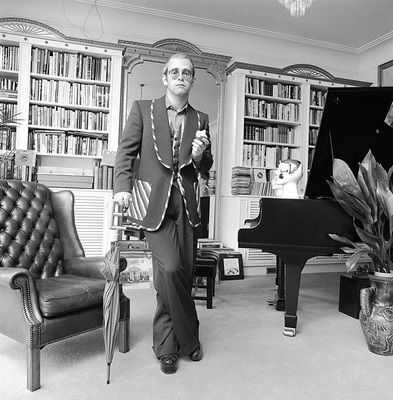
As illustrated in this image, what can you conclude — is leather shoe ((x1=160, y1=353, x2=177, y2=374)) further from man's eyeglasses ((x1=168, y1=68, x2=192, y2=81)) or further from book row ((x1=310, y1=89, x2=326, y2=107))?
book row ((x1=310, y1=89, x2=326, y2=107))

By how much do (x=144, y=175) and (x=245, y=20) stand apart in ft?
12.2

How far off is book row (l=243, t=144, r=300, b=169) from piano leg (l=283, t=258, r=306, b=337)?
2.53 metres

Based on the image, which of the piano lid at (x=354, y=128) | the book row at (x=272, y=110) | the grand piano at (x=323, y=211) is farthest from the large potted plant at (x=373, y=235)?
the book row at (x=272, y=110)

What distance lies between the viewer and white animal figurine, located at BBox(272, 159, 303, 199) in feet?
9.50

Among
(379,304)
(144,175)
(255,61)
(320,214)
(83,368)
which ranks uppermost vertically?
(255,61)

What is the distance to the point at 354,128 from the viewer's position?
2.48 metres

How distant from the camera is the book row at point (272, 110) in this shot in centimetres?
490

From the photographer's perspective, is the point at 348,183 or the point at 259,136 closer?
the point at 348,183

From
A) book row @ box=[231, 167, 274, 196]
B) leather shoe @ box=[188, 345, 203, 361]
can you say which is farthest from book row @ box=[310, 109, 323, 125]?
leather shoe @ box=[188, 345, 203, 361]

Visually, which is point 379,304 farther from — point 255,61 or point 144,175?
point 255,61

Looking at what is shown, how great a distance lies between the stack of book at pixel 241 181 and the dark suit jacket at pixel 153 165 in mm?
2697

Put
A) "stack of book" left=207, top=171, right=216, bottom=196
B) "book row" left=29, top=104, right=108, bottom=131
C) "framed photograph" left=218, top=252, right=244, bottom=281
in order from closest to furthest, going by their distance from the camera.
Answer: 1. "book row" left=29, top=104, right=108, bottom=131
2. "framed photograph" left=218, top=252, right=244, bottom=281
3. "stack of book" left=207, top=171, right=216, bottom=196

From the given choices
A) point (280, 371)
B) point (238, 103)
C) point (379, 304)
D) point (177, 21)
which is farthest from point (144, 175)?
point (177, 21)

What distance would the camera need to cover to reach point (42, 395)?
1.65 m
